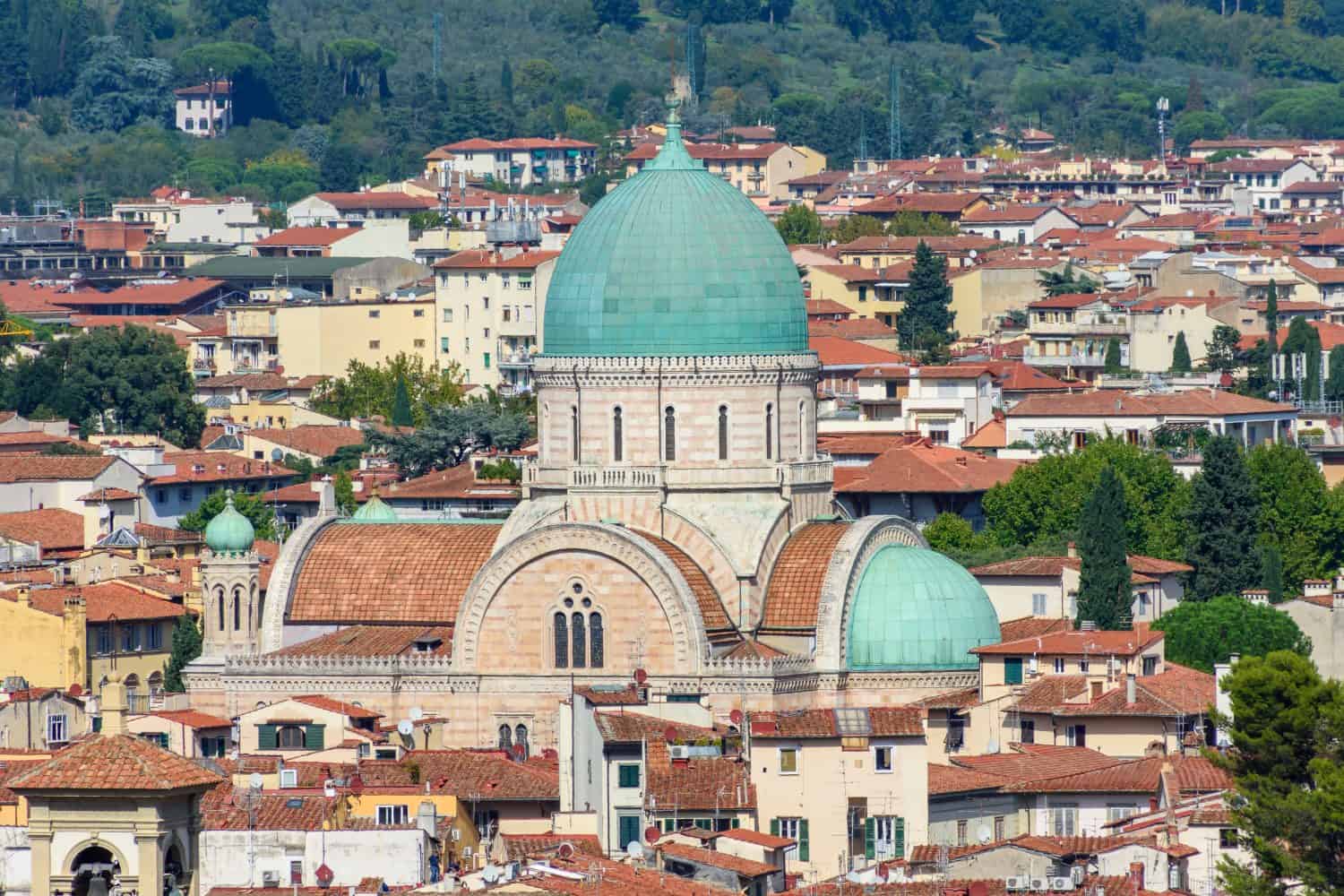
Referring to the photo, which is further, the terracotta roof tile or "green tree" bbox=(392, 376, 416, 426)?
"green tree" bbox=(392, 376, 416, 426)

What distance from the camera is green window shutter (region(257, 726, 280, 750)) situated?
73312 mm

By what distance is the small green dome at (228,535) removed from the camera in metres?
77.6

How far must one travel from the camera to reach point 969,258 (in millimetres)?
162875

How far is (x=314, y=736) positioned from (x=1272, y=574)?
2453cm

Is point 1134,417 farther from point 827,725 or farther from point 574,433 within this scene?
point 827,725

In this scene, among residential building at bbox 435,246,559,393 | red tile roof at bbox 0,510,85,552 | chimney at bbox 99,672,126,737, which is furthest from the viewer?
residential building at bbox 435,246,559,393

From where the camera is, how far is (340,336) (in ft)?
493

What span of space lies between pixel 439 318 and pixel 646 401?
7479 cm

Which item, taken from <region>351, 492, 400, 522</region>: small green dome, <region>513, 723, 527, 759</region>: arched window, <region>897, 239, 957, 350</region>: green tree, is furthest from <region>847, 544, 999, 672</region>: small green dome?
<region>897, 239, 957, 350</region>: green tree

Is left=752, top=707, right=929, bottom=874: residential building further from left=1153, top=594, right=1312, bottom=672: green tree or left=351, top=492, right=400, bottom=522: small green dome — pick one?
left=351, top=492, right=400, bottom=522: small green dome

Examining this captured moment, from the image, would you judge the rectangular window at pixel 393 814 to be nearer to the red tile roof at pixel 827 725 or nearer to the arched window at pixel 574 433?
the red tile roof at pixel 827 725

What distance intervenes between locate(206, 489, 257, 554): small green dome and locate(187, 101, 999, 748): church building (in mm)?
41

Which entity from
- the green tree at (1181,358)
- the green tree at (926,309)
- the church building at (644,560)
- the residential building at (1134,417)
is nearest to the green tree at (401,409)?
the residential building at (1134,417)

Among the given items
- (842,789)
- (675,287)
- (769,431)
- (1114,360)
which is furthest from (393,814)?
(1114,360)
